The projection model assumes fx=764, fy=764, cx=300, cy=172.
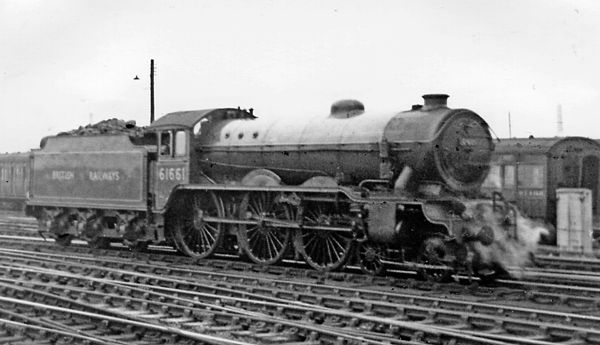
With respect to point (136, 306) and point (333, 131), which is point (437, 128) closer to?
point (333, 131)

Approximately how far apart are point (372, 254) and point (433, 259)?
A: 3.61 ft

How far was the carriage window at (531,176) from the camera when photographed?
63.3ft

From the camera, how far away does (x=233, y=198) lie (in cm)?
1427

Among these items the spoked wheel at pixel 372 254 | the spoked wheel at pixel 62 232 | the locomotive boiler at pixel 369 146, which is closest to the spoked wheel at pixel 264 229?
the locomotive boiler at pixel 369 146

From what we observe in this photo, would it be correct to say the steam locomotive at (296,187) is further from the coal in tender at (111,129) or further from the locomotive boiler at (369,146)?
the coal in tender at (111,129)

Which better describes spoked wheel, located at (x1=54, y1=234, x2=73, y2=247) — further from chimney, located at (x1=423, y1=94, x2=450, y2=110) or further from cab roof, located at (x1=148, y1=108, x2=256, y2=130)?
chimney, located at (x1=423, y1=94, x2=450, y2=110)

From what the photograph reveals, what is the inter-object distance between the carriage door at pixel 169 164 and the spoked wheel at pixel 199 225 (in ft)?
1.39

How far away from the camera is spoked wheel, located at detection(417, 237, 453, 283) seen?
438 inches

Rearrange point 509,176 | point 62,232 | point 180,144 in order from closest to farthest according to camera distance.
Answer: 1. point 180,144
2. point 62,232
3. point 509,176

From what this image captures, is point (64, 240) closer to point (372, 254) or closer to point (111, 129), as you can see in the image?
point (111, 129)

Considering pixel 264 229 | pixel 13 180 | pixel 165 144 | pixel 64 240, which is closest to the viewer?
pixel 264 229

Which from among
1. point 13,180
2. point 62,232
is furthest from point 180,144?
point 13,180

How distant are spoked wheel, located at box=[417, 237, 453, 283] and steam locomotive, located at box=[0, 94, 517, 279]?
21 millimetres

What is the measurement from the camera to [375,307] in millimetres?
9414
